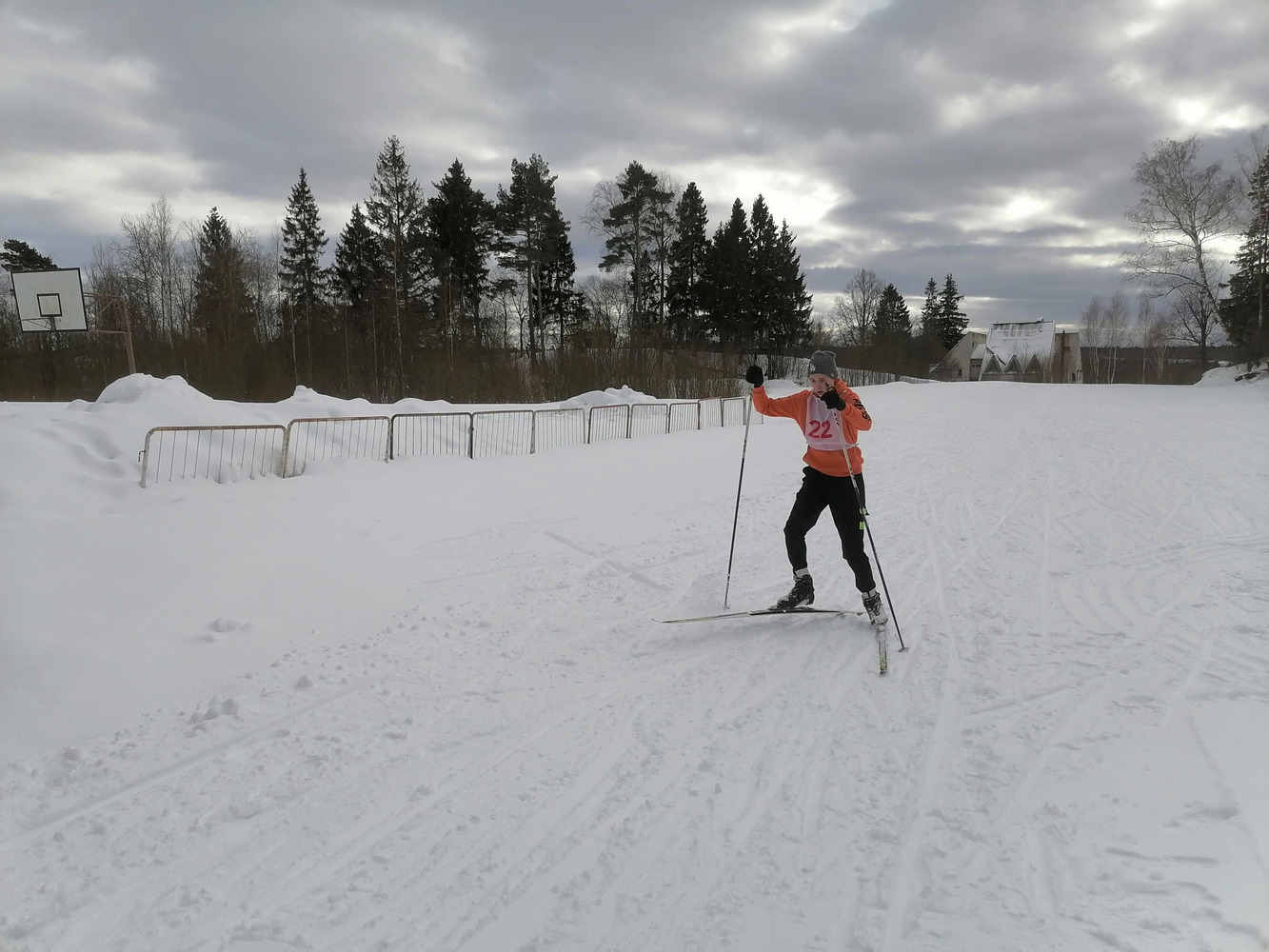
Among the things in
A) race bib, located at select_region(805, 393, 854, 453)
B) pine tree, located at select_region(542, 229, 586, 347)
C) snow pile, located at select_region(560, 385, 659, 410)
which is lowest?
race bib, located at select_region(805, 393, 854, 453)

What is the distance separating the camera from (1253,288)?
2672cm

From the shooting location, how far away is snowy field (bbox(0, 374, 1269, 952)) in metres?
2.59

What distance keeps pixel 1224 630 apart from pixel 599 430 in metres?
14.7

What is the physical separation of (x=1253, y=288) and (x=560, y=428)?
2918cm

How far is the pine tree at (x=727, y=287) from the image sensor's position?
147 ft

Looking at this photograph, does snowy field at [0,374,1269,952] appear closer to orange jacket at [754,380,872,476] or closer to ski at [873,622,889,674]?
ski at [873,622,889,674]

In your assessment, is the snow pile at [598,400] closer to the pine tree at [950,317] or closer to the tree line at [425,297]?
the tree line at [425,297]

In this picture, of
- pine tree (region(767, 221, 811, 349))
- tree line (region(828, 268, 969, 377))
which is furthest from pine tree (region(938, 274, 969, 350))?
pine tree (region(767, 221, 811, 349))

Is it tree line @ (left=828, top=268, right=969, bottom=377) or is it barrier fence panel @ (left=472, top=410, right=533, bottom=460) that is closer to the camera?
barrier fence panel @ (left=472, top=410, right=533, bottom=460)

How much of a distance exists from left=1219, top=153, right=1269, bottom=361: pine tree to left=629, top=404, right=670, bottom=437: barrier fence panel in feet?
69.7

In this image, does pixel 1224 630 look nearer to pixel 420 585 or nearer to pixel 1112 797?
pixel 1112 797

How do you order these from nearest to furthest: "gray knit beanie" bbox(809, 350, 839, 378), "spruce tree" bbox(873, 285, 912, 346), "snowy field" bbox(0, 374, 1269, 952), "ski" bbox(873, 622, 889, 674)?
"snowy field" bbox(0, 374, 1269, 952), "ski" bbox(873, 622, 889, 674), "gray knit beanie" bbox(809, 350, 839, 378), "spruce tree" bbox(873, 285, 912, 346)

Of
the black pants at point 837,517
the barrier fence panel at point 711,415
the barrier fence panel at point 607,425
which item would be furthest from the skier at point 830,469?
the barrier fence panel at point 711,415

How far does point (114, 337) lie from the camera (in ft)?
105
